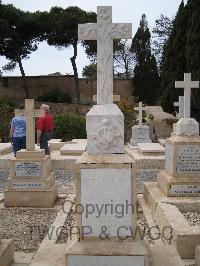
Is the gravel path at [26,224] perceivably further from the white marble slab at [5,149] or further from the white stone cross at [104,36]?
the white marble slab at [5,149]

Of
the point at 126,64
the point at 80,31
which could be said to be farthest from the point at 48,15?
the point at 80,31

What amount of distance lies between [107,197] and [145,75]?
25.8 metres

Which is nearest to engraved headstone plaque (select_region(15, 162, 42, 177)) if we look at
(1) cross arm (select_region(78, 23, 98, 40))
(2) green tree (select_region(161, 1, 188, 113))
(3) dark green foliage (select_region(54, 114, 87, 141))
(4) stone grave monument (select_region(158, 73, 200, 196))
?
(4) stone grave monument (select_region(158, 73, 200, 196))

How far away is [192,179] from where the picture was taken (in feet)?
20.9

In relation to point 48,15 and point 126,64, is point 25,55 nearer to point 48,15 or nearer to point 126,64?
point 48,15

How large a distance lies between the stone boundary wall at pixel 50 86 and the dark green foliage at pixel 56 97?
51.8 inches

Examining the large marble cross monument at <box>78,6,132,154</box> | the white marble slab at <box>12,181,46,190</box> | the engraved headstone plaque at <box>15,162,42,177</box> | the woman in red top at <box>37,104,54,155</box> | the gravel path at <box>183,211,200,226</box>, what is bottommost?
the gravel path at <box>183,211,200,226</box>

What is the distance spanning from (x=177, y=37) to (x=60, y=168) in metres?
12.3

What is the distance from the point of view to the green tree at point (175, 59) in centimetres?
1923

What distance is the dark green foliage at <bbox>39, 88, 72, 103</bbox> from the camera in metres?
29.6

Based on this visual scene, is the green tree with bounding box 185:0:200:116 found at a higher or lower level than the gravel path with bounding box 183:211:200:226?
higher

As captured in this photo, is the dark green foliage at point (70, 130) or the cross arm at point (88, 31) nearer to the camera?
the cross arm at point (88, 31)

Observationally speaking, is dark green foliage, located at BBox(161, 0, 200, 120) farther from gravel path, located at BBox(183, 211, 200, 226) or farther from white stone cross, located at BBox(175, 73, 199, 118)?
gravel path, located at BBox(183, 211, 200, 226)

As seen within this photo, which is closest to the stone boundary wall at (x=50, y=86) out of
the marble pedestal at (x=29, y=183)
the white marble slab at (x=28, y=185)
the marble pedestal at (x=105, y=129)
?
the marble pedestal at (x=29, y=183)
